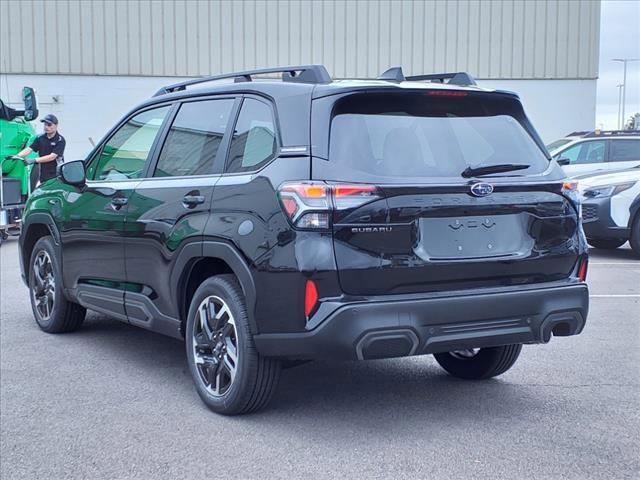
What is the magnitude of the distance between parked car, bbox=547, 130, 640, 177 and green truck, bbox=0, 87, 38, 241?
8.50 m

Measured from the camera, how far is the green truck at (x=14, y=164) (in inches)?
505

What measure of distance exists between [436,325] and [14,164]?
10893 mm

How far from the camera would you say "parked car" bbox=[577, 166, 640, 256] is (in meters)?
11.6

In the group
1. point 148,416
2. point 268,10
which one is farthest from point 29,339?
point 268,10

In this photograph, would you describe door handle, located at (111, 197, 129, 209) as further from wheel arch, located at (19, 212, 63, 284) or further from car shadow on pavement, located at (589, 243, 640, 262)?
car shadow on pavement, located at (589, 243, 640, 262)

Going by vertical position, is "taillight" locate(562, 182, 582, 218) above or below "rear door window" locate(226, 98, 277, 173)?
below

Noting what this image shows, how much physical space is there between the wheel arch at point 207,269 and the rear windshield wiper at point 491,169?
1204 mm

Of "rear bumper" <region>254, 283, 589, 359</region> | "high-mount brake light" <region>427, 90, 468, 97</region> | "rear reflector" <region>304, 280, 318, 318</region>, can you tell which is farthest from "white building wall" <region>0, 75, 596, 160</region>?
"rear reflector" <region>304, 280, 318, 318</region>

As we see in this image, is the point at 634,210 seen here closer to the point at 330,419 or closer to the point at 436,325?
the point at 330,419

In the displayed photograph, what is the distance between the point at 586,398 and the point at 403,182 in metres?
1.85

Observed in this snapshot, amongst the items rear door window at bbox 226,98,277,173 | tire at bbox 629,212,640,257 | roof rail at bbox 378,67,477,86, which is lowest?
tire at bbox 629,212,640,257

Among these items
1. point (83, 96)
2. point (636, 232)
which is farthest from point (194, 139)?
point (83, 96)

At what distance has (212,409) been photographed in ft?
15.4

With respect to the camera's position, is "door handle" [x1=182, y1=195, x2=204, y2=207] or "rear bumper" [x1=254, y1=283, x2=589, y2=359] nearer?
"rear bumper" [x1=254, y1=283, x2=589, y2=359]
